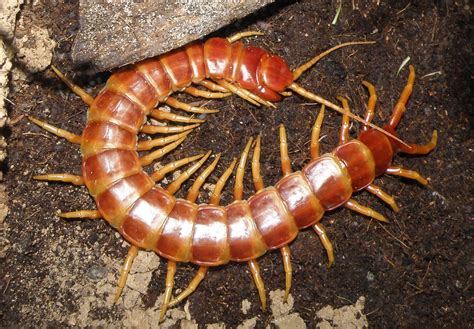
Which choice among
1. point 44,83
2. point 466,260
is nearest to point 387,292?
point 466,260

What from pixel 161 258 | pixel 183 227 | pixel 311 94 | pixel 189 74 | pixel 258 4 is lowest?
pixel 161 258

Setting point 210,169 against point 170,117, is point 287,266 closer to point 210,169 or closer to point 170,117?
point 210,169

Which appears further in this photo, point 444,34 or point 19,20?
point 444,34

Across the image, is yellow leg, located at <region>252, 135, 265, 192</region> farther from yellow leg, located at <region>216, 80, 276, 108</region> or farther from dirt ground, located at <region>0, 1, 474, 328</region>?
yellow leg, located at <region>216, 80, 276, 108</region>

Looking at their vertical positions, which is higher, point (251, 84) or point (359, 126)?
point (251, 84)

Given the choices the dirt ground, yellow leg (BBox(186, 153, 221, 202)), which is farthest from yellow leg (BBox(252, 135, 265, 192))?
yellow leg (BBox(186, 153, 221, 202))

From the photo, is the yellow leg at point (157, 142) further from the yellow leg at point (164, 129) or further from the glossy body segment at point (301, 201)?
the glossy body segment at point (301, 201)

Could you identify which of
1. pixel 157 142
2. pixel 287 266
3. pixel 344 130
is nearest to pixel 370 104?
pixel 344 130

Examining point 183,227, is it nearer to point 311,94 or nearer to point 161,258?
point 161,258
